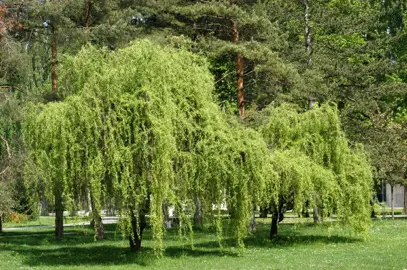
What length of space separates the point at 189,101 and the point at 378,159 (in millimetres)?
18144

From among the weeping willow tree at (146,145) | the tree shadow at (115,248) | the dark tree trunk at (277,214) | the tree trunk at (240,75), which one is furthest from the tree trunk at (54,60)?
the dark tree trunk at (277,214)

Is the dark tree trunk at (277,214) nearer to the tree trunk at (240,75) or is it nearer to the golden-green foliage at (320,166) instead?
the golden-green foliage at (320,166)

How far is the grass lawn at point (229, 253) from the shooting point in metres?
18.0

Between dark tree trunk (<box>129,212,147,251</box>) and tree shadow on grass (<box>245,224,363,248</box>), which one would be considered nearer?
dark tree trunk (<box>129,212,147,251</box>)

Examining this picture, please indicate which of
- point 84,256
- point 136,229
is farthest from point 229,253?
point 84,256

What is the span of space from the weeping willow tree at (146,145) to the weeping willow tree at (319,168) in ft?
7.02

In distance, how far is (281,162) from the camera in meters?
22.3

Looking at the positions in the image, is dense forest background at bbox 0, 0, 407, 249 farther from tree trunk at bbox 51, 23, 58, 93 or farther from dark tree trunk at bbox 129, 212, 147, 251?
dark tree trunk at bbox 129, 212, 147, 251

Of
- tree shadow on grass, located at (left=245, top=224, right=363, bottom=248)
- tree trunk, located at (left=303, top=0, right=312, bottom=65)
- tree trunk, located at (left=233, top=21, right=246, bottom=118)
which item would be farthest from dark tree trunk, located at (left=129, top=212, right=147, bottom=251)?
tree trunk, located at (left=303, top=0, right=312, bottom=65)

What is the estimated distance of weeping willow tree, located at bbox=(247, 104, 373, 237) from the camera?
2233cm

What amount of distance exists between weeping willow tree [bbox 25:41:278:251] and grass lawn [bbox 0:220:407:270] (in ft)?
3.19


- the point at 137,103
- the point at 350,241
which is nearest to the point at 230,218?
Answer: the point at 137,103

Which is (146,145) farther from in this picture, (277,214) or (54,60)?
(54,60)

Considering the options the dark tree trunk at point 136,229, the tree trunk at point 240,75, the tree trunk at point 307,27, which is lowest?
the dark tree trunk at point 136,229
